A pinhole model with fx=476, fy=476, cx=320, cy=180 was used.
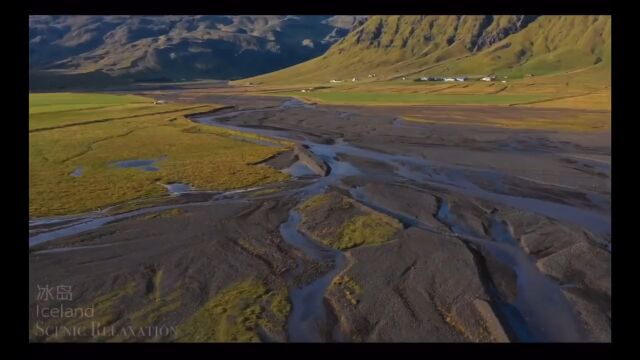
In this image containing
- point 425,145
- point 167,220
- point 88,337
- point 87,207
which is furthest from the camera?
point 425,145

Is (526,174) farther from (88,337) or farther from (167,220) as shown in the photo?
(88,337)

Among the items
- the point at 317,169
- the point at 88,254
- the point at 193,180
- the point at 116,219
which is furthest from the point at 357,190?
the point at 88,254

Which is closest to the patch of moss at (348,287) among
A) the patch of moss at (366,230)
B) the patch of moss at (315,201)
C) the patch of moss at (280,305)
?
the patch of moss at (280,305)

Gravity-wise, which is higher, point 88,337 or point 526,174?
point 526,174

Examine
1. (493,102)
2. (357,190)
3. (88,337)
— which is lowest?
(88,337)

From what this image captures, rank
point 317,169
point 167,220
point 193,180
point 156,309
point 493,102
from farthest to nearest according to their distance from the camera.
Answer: point 493,102 → point 317,169 → point 193,180 → point 167,220 → point 156,309

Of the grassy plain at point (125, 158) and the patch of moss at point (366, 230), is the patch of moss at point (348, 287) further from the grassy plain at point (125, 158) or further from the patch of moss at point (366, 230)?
the grassy plain at point (125, 158)
